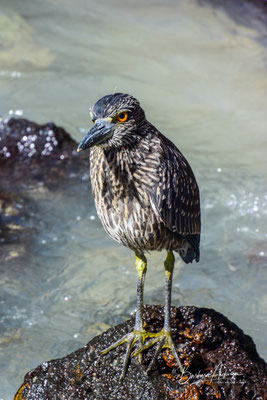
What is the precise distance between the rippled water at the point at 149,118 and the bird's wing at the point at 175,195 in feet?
6.47

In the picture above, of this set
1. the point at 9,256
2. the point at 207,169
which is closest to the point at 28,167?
the point at 9,256

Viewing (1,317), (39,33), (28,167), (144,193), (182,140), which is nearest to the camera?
(144,193)

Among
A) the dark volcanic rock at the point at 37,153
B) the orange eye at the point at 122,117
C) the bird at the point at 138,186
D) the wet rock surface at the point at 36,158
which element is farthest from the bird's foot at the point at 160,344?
the dark volcanic rock at the point at 37,153

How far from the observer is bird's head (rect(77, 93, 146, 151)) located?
3346mm

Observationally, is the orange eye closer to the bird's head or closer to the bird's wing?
the bird's head

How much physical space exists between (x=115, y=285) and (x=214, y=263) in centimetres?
108

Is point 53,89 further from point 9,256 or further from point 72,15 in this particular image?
point 9,256

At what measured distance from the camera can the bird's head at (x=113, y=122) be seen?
335 centimetres

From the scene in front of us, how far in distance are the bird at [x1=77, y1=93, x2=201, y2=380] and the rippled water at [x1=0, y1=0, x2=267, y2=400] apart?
1.85 m

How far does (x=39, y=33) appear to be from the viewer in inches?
458

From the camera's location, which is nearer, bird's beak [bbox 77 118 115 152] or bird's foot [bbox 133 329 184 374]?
bird's beak [bbox 77 118 115 152]

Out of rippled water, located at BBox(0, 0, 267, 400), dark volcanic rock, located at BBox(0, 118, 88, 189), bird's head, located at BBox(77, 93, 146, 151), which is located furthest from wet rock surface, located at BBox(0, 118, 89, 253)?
bird's head, located at BBox(77, 93, 146, 151)

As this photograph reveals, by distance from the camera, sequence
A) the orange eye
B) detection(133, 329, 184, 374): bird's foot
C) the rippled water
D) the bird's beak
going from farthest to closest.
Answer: the rippled water
detection(133, 329, 184, 374): bird's foot
the orange eye
the bird's beak

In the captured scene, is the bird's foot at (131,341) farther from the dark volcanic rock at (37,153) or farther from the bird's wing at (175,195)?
the dark volcanic rock at (37,153)
